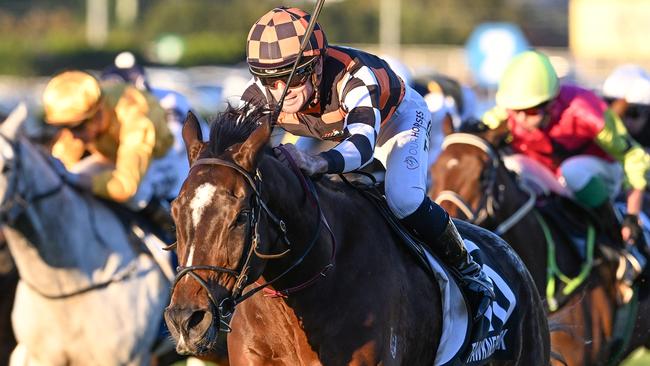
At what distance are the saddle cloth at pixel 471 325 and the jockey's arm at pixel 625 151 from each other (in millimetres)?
2610

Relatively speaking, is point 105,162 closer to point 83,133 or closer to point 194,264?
point 83,133

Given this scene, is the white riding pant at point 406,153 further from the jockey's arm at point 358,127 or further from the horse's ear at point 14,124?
the horse's ear at point 14,124

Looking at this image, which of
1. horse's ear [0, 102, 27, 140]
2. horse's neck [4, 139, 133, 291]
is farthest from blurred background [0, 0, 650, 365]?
horse's ear [0, 102, 27, 140]

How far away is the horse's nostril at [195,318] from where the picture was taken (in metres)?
3.98

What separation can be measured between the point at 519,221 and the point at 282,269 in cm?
357

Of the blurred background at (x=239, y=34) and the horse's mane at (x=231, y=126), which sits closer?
the horse's mane at (x=231, y=126)

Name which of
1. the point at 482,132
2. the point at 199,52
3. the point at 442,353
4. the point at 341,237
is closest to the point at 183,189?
the point at 341,237

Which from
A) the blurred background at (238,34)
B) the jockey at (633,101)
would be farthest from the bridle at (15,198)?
the blurred background at (238,34)

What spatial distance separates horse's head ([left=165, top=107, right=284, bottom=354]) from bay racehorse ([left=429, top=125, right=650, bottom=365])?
3551 millimetres

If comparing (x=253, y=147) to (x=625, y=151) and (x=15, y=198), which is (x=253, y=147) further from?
(x=625, y=151)

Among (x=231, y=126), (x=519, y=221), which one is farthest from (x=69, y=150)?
(x=231, y=126)

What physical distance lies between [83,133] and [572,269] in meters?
3.00

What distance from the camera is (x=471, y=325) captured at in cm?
540

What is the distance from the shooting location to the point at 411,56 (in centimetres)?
4134
